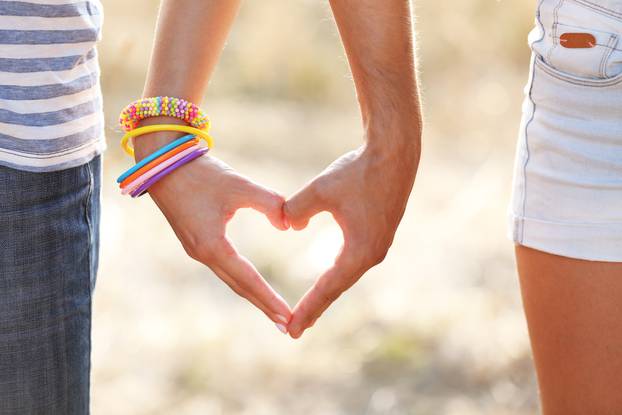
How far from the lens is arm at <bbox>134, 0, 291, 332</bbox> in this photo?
1.46 m

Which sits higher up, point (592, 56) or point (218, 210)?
point (592, 56)

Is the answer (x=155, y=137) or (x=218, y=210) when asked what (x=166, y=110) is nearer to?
(x=155, y=137)

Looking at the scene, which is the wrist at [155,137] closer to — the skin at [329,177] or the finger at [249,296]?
the skin at [329,177]

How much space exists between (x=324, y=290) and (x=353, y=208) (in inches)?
5.3

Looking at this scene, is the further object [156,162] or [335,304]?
[335,304]

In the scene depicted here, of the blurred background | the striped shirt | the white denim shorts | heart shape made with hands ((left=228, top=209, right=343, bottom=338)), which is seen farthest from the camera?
heart shape made with hands ((left=228, top=209, right=343, bottom=338))

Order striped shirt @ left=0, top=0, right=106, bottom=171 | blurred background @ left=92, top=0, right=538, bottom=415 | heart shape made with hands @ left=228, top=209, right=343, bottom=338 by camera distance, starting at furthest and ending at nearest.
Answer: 1. heart shape made with hands @ left=228, top=209, right=343, bottom=338
2. blurred background @ left=92, top=0, right=538, bottom=415
3. striped shirt @ left=0, top=0, right=106, bottom=171

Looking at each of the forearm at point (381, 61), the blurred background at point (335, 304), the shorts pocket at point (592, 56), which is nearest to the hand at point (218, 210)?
the forearm at point (381, 61)

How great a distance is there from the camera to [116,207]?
4.65 meters

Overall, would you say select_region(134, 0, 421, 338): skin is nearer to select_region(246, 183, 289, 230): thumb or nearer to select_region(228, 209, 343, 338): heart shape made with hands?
select_region(246, 183, 289, 230): thumb

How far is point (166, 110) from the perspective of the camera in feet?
4.90

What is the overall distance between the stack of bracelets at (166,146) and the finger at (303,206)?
0.16m

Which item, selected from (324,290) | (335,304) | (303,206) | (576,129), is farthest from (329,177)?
(335,304)

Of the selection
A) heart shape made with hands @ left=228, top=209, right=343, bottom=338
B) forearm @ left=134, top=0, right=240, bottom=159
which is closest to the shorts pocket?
forearm @ left=134, top=0, right=240, bottom=159
